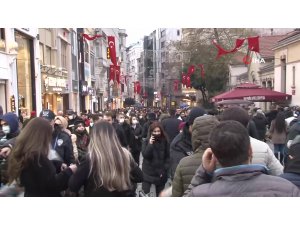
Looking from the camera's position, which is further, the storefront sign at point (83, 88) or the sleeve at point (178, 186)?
the storefront sign at point (83, 88)

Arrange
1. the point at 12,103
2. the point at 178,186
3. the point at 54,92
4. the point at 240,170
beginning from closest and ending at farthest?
1. the point at 240,170
2. the point at 178,186
3. the point at 12,103
4. the point at 54,92

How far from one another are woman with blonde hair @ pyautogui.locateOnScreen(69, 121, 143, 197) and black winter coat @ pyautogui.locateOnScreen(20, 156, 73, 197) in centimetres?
16

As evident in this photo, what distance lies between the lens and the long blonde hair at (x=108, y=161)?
3.33 meters

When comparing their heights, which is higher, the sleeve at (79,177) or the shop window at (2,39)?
the shop window at (2,39)

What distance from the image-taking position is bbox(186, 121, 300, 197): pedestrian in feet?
6.97

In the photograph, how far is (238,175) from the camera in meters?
2.13

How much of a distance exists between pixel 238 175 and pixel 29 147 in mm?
2040

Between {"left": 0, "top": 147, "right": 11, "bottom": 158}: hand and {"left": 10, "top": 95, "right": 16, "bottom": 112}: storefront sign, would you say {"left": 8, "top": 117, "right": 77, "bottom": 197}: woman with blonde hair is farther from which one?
{"left": 10, "top": 95, "right": 16, "bottom": 112}: storefront sign

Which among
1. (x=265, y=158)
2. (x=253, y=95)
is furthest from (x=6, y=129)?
(x=253, y=95)

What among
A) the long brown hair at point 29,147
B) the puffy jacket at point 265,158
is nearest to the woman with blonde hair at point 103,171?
the long brown hair at point 29,147

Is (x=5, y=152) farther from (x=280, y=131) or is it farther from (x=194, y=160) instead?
(x=280, y=131)

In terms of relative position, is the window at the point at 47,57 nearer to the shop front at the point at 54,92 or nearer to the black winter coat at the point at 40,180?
the shop front at the point at 54,92

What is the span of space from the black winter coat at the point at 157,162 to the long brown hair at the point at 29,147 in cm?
341
